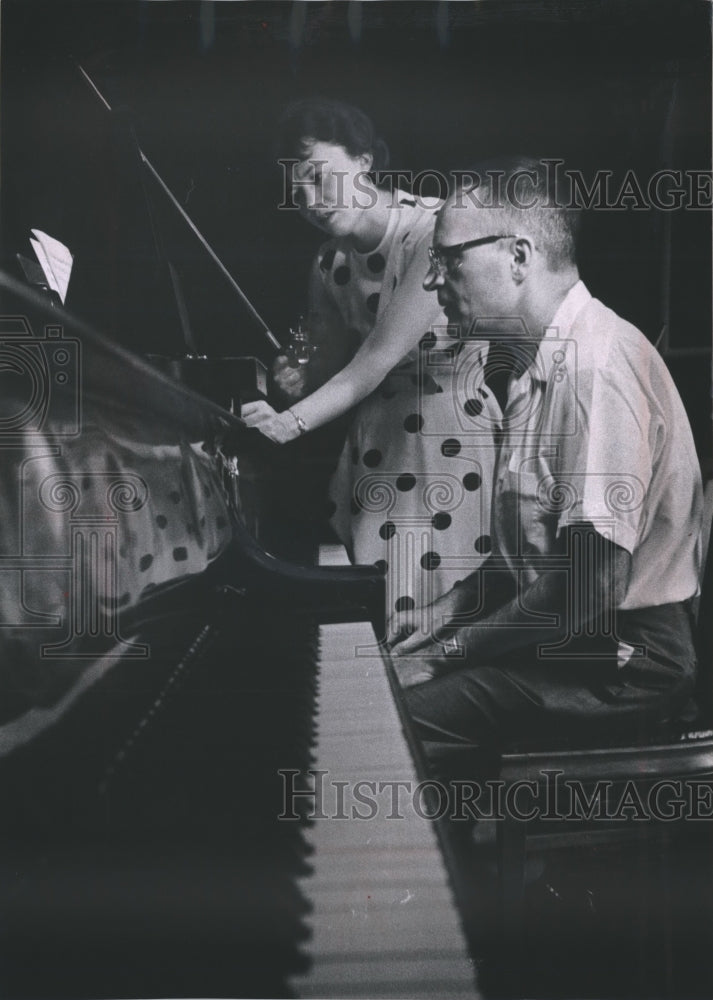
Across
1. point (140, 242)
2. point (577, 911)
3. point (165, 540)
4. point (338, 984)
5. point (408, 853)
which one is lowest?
point (338, 984)

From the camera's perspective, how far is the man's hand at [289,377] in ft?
8.65

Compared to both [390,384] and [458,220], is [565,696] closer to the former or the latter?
[390,384]

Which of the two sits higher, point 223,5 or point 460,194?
point 223,5

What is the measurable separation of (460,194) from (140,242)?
794mm

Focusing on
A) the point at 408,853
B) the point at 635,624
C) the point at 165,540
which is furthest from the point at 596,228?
the point at 408,853

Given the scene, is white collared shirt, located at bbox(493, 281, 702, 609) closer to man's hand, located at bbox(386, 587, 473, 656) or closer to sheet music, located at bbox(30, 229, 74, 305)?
man's hand, located at bbox(386, 587, 473, 656)

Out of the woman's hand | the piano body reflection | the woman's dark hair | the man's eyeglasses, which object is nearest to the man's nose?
the man's eyeglasses

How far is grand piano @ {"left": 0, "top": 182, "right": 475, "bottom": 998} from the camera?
→ 2.61m

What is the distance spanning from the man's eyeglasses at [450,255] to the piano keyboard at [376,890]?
751mm

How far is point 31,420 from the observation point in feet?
8.58

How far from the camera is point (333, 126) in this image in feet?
8.57

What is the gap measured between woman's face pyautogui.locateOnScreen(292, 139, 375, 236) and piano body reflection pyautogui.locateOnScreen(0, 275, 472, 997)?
0.54 metres

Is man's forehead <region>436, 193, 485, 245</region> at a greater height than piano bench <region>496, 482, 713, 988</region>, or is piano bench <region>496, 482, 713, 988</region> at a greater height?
man's forehead <region>436, 193, 485, 245</region>

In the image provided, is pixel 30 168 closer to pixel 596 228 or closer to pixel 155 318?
pixel 155 318
